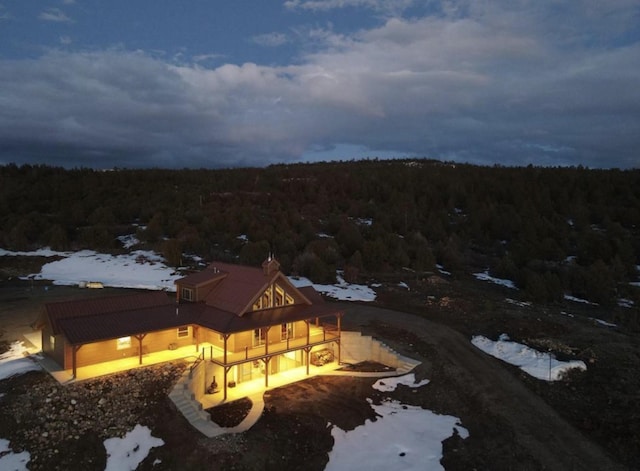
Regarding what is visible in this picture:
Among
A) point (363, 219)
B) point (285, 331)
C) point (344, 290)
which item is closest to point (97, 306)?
point (285, 331)

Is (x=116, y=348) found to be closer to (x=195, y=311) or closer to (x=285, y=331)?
(x=195, y=311)

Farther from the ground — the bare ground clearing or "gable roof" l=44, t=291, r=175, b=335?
"gable roof" l=44, t=291, r=175, b=335

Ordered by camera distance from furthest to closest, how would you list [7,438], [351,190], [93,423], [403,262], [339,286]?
[351,190] < [403,262] < [339,286] < [93,423] < [7,438]

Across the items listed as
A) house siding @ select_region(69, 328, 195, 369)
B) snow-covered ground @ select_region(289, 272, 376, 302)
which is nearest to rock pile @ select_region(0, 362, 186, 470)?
house siding @ select_region(69, 328, 195, 369)

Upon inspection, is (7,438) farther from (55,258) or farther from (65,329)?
(55,258)

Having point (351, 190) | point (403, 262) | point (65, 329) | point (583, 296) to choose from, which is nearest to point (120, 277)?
point (65, 329)

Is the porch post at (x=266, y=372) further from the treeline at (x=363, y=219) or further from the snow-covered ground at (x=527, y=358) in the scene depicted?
the treeline at (x=363, y=219)

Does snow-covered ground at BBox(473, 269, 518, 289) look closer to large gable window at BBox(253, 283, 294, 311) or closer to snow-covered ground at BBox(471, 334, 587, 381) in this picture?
snow-covered ground at BBox(471, 334, 587, 381)
